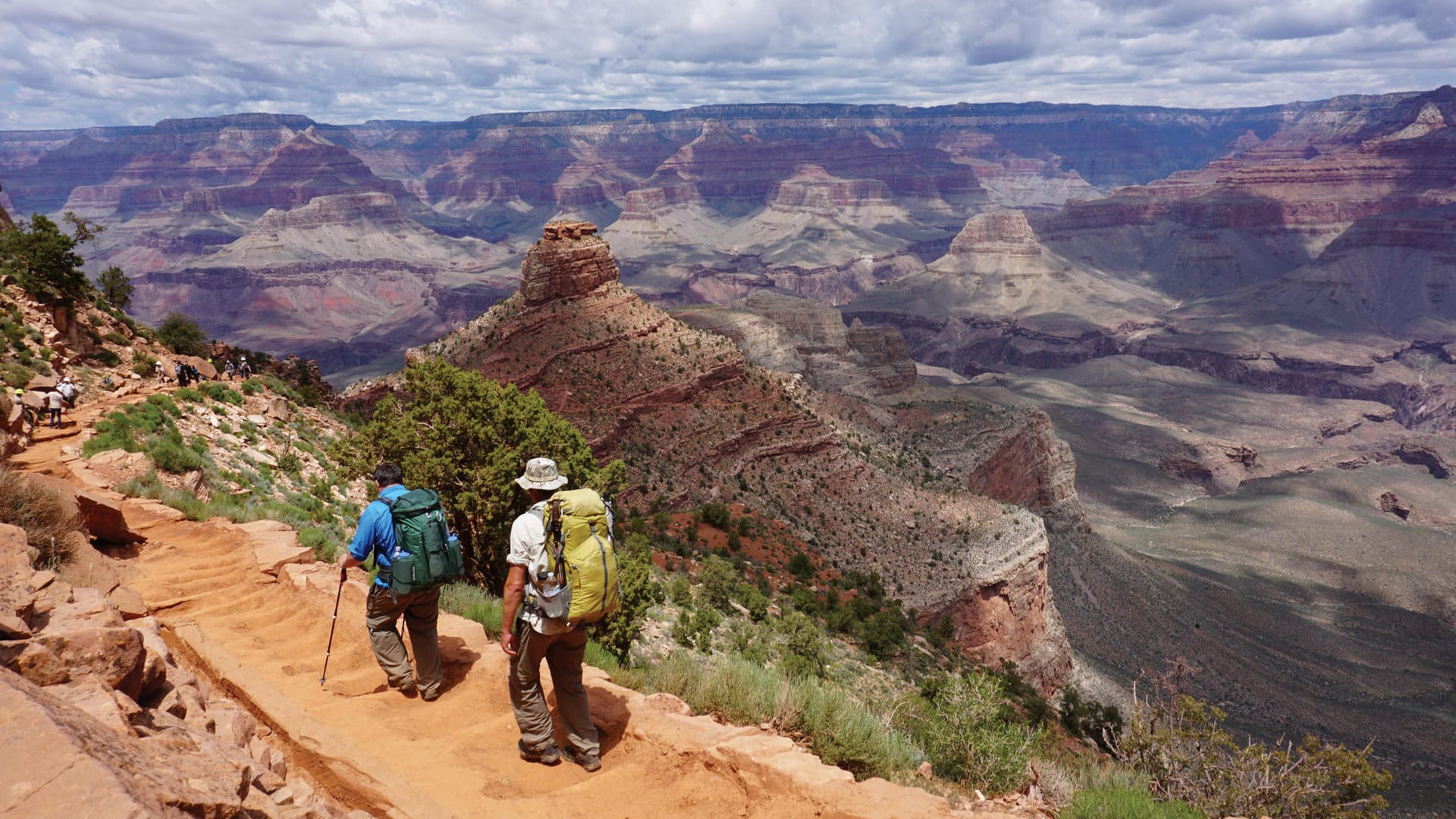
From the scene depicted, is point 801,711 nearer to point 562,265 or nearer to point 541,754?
point 541,754

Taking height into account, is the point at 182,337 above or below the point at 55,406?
below

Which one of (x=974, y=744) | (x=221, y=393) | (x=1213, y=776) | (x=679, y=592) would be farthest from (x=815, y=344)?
(x=974, y=744)

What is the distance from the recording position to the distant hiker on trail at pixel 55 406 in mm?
17211

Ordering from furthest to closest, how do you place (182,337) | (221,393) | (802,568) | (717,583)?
(182,337) < (802,568) < (717,583) < (221,393)

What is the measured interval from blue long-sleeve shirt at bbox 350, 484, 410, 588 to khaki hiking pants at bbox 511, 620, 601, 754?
188 centimetres

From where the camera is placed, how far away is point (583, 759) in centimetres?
855

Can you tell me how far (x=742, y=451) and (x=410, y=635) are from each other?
3409 centimetres

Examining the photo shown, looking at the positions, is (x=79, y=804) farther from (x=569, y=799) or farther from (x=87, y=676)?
(x=569, y=799)

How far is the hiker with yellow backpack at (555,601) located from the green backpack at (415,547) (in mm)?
1324

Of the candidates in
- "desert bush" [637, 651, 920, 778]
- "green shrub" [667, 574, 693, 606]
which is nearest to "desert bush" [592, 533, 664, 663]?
"desert bush" [637, 651, 920, 778]

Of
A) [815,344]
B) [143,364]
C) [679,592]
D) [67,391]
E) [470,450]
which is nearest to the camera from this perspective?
[470,450]

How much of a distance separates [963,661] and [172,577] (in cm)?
3001

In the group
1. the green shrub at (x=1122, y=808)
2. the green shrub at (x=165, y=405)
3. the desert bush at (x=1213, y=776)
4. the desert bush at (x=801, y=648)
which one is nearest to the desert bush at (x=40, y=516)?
the green shrub at (x=165, y=405)

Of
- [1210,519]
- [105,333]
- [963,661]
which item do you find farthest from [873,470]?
[1210,519]
